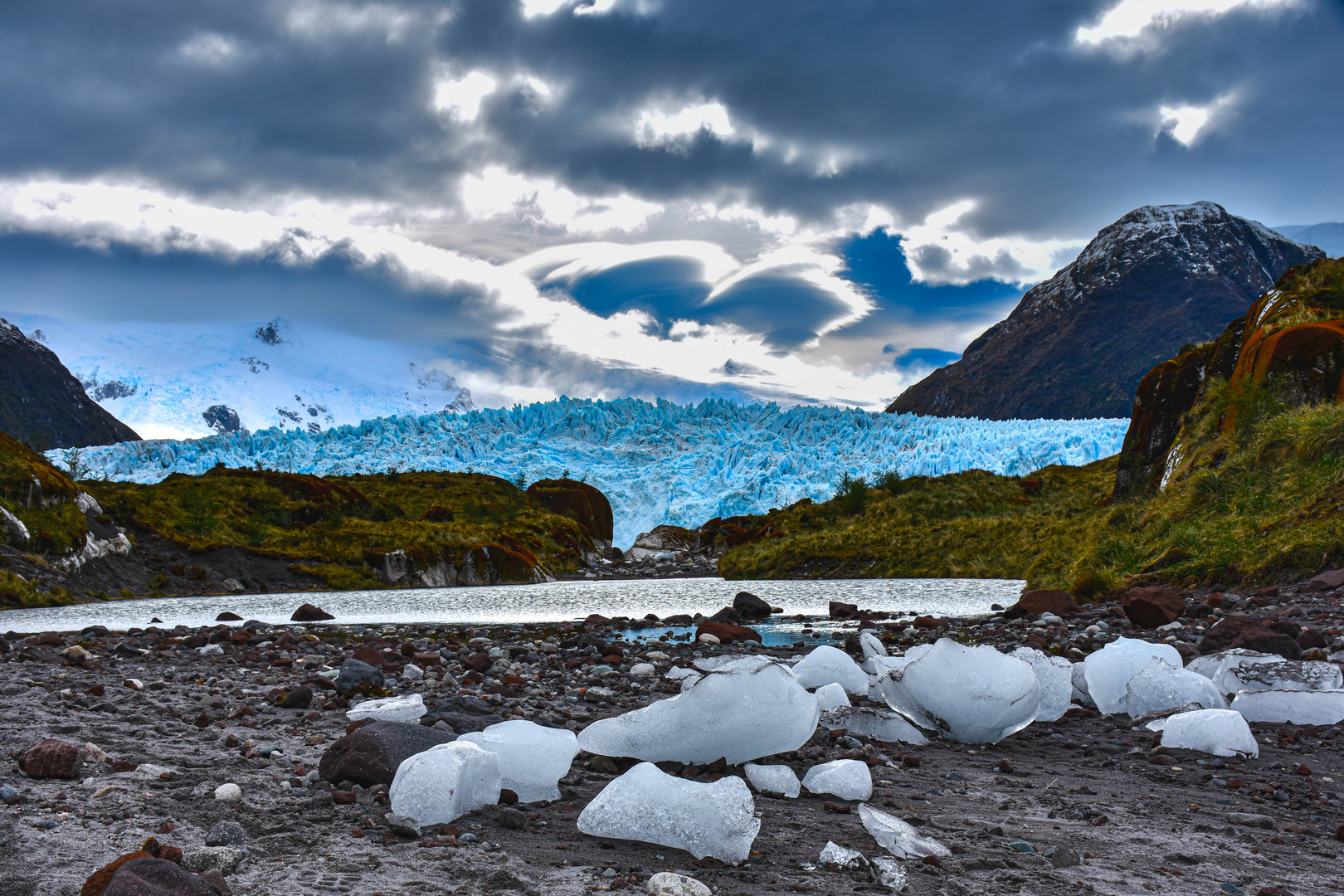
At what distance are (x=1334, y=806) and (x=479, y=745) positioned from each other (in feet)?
8.71

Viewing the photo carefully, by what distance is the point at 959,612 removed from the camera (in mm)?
8906

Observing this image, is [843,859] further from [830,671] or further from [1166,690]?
[1166,690]

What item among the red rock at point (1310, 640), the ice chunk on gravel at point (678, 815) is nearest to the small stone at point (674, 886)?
the ice chunk on gravel at point (678, 815)

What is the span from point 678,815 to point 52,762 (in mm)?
1831

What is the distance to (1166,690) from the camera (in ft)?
10.8

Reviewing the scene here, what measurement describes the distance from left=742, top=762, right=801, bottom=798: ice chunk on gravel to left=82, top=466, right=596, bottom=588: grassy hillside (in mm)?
17180

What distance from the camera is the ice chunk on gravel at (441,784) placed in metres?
1.93

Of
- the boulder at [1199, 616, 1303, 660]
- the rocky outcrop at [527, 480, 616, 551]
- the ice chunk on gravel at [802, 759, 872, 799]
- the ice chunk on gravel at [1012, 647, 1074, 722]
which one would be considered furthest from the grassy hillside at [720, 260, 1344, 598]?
the rocky outcrop at [527, 480, 616, 551]

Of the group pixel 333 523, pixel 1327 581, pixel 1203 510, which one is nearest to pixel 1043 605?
pixel 1327 581

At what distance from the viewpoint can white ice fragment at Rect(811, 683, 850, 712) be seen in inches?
129

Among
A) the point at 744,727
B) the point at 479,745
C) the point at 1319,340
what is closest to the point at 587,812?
the point at 479,745

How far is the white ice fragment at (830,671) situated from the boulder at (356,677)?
2324mm

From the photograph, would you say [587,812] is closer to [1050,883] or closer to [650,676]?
[1050,883]

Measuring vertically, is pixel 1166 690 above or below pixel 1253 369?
below
